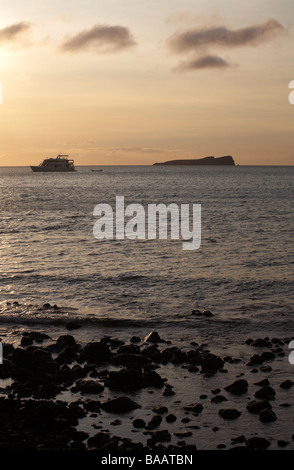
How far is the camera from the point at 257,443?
414 inches

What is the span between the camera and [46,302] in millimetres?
22109

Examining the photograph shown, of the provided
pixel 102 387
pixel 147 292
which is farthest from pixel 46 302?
A: pixel 102 387

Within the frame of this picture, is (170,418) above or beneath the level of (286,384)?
beneath

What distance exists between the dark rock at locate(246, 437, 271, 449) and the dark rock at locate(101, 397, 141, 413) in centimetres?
289

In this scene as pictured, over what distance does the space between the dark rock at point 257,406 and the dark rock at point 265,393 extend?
0.56 m

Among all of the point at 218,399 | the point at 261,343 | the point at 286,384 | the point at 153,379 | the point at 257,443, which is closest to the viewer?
the point at 257,443

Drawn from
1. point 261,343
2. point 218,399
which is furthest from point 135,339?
point 218,399

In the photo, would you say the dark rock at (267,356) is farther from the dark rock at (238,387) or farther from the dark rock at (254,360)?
the dark rock at (238,387)

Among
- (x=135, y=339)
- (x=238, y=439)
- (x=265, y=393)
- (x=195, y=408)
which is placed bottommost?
(x=238, y=439)

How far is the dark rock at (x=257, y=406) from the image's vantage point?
1197 centimetres

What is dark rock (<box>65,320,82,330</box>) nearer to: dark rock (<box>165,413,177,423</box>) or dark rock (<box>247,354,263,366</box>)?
dark rock (<box>247,354,263,366</box>)

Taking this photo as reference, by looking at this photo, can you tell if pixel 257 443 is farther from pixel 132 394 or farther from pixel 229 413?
pixel 132 394

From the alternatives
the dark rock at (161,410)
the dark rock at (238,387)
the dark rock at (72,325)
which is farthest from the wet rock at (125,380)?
the dark rock at (72,325)

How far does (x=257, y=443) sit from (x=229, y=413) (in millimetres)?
1305
